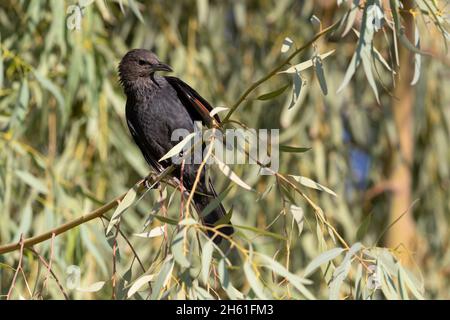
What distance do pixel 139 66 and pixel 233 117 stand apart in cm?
93

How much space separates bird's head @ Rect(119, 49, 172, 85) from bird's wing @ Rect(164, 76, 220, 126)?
0.10 metres

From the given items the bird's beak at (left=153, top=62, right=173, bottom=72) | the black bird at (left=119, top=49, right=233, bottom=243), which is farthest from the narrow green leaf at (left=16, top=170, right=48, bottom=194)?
the bird's beak at (left=153, top=62, right=173, bottom=72)

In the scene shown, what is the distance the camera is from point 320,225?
8.91 feet

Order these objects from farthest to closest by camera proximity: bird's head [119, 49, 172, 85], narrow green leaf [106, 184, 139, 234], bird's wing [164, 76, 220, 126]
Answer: bird's head [119, 49, 172, 85] → bird's wing [164, 76, 220, 126] → narrow green leaf [106, 184, 139, 234]

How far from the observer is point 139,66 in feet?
13.8

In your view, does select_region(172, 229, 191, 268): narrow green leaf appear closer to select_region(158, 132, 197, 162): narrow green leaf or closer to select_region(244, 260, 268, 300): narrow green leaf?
select_region(244, 260, 268, 300): narrow green leaf

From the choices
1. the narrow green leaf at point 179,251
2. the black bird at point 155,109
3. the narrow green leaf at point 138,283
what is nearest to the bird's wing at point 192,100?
the black bird at point 155,109

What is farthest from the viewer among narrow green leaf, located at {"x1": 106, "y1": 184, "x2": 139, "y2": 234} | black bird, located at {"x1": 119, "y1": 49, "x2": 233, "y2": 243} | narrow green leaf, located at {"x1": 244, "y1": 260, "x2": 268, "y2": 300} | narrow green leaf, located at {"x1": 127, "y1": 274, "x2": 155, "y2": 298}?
black bird, located at {"x1": 119, "y1": 49, "x2": 233, "y2": 243}

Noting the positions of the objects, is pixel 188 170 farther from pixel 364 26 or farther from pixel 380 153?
pixel 380 153

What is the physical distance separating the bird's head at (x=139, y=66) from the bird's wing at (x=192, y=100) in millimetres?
100

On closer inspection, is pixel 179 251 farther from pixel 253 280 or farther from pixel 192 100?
pixel 192 100

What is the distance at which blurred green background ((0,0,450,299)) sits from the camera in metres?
4.25
